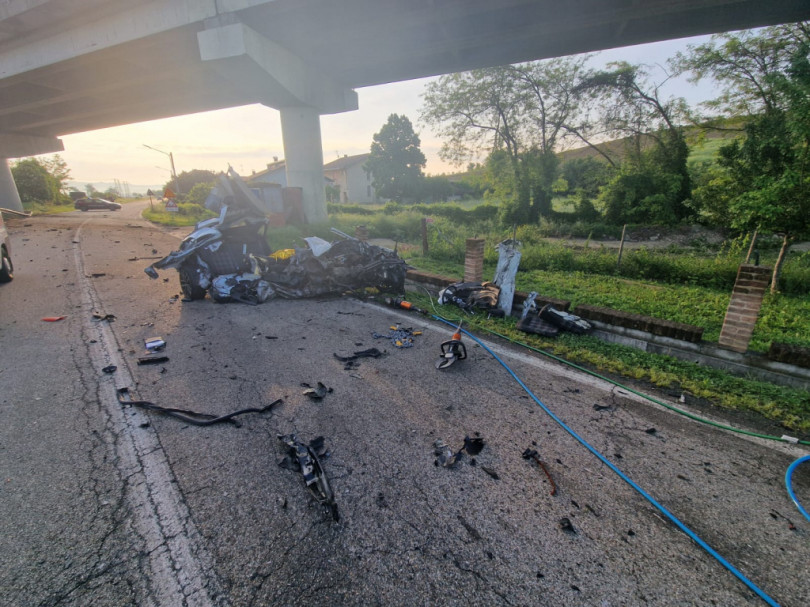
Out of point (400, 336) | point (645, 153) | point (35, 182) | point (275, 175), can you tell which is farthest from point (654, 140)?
point (35, 182)

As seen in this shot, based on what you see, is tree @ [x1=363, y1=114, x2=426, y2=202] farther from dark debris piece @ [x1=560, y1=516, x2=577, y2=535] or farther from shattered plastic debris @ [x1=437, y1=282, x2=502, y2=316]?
dark debris piece @ [x1=560, y1=516, x2=577, y2=535]

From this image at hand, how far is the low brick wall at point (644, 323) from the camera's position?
14.2 ft

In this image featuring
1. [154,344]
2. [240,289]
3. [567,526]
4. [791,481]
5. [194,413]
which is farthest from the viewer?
[240,289]

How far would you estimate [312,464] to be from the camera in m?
2.61

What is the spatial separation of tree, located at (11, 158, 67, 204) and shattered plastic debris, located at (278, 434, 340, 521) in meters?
49.1

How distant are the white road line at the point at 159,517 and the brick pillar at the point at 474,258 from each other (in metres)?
5.64

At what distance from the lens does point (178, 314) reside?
637 cm

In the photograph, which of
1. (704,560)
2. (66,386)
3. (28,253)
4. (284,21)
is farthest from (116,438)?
(28,253)

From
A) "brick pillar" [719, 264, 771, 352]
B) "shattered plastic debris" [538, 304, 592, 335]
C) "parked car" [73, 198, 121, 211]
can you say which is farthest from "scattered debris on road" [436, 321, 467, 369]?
"parked car" [73, 198, 121, 211]

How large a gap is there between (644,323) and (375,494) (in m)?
4.20

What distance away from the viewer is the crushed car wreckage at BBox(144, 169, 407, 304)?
7199mm

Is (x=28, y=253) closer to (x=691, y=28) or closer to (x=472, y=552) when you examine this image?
(x=472, y=552)

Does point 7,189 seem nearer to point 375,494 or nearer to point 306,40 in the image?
point 306,40

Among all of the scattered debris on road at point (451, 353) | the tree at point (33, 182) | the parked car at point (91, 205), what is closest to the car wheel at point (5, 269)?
the scattered debris on road at point (451, 353)
